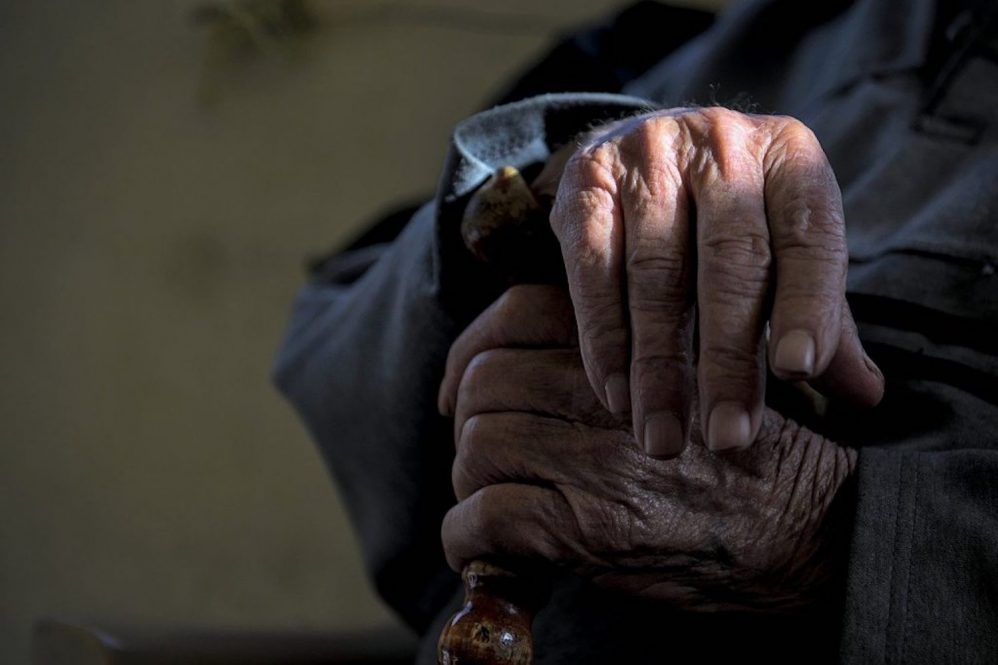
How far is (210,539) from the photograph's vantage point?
1612 millimetres

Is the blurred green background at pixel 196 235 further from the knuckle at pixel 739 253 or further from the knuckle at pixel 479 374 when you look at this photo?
the knuckle at pixel 739 253

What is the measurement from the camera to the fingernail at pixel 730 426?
421mm

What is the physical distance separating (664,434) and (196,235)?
1.40m

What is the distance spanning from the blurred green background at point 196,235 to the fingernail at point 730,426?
1.30 metres

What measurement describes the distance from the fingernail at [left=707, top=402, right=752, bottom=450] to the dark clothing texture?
0.48 feet

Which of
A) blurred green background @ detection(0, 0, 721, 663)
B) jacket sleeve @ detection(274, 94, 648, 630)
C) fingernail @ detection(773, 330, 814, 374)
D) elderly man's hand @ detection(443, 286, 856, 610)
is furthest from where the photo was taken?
blurred green background @ detection(0, 0, 721, 663)

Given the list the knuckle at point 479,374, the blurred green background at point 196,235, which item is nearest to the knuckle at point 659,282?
the knuckle at point 479,374

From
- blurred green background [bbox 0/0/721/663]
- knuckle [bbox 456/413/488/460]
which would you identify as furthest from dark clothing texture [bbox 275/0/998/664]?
blurred green background [bbox 0/0/721/663]

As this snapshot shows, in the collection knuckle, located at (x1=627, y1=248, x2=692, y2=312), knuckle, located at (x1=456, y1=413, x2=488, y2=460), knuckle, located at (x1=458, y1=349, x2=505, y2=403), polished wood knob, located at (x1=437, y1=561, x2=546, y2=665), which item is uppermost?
knuckle, located at (x1=627, y1=248, x2=692, y2=312)

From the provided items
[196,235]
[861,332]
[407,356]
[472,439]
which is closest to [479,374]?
[472,439]

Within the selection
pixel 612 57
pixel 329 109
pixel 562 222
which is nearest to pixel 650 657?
pixel 562 222

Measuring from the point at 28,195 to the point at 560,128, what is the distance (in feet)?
4.29

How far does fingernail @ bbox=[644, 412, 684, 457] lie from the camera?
44 cm

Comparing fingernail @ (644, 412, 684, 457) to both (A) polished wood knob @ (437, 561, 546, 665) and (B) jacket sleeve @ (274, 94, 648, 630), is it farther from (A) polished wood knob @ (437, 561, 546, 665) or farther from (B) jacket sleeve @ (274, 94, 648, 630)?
(B) jacket sleeve @ (274, 94, 648, 630)
